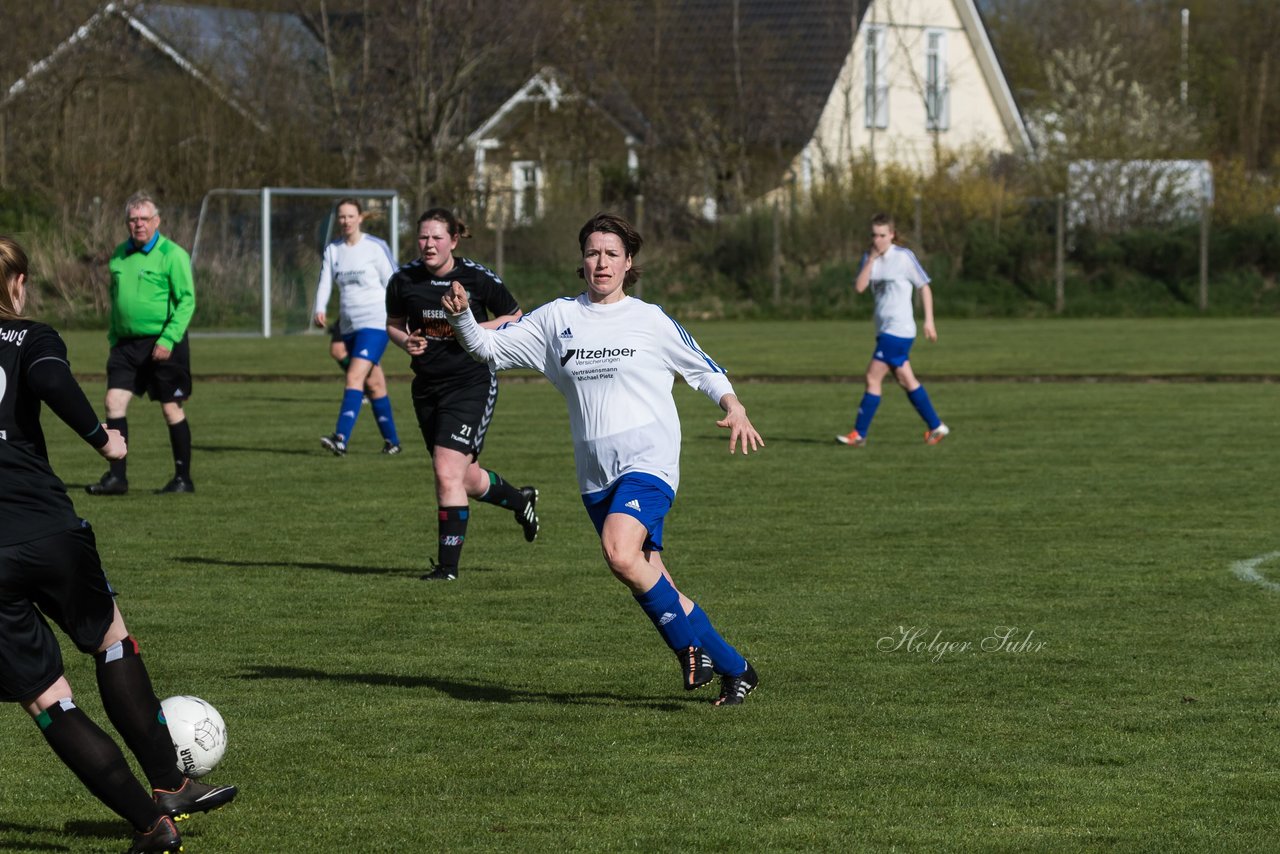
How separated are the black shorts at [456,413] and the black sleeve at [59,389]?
17.0 ft

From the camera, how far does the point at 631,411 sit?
689 centimetres

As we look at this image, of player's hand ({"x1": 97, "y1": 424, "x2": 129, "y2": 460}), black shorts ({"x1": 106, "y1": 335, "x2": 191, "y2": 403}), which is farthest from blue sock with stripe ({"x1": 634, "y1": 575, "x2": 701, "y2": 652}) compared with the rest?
black shorts ({"x1": 106, "y1": 335, "x2": 191, "y2": 403})

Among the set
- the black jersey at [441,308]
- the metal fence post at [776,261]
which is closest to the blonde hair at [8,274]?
the black jersey at [441,308]

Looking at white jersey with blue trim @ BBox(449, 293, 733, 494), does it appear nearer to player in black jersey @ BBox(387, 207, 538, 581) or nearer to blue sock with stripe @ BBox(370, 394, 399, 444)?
player in black jersey @ BBox(387, 207, 538, 581)

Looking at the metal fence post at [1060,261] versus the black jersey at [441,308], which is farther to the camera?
the metal fence post at [1060,261]

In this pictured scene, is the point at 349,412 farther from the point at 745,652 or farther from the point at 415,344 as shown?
the point at 745,652

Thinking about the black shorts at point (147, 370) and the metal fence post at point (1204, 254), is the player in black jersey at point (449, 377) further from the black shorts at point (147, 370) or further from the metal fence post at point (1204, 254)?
the metal fence post at point (1204, 254)

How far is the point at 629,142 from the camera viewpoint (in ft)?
153

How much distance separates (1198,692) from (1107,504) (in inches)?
221

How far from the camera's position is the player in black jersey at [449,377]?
1013cm

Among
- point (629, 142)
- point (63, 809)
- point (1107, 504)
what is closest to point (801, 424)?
point (1107, 504)

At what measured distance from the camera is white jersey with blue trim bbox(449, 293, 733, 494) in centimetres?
688

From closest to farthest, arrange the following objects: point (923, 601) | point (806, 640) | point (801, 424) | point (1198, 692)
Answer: point (1198, 692) → point (806, 640) → point (923, 601) → point (801, 424)

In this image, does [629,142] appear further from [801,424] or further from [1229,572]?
[1229,572]
